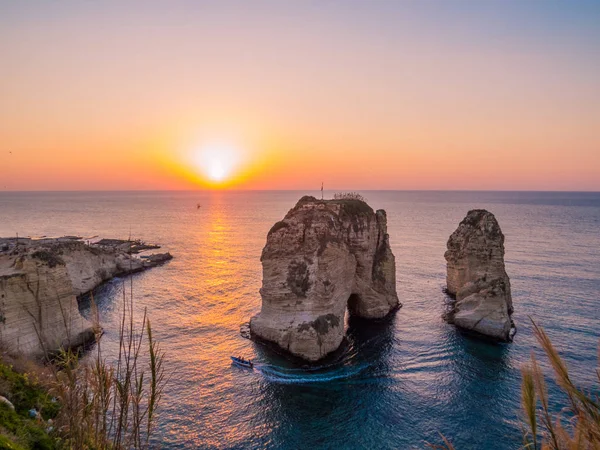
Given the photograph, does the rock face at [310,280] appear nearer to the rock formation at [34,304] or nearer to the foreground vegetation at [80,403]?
the foreground vegetation at [80,403]

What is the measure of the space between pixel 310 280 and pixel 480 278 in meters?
19.6

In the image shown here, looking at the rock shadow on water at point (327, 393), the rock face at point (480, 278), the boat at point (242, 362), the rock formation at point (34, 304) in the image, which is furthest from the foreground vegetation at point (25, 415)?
the rock face at point (480, 278)

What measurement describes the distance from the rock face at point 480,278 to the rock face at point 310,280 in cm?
867

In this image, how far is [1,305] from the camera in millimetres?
27125

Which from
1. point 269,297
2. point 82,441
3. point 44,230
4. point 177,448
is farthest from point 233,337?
point 44,230

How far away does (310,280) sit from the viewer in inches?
1298

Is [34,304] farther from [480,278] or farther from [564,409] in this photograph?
[480,278]

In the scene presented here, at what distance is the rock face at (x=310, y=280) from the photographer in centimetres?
3161

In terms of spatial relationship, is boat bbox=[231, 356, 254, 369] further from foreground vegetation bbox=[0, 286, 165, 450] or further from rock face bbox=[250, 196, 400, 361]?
foreground vegetation bbox=[0, 286, 165, 450]

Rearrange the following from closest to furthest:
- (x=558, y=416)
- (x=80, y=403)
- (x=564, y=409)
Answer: (x=558, y=416) < (x=564, y=409) < (x=80, y=403)

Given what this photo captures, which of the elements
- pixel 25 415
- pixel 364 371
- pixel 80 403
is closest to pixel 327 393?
pixel 364 371

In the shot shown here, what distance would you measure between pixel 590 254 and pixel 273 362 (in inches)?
2745

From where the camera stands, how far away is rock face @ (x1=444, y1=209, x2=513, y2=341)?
3581cm

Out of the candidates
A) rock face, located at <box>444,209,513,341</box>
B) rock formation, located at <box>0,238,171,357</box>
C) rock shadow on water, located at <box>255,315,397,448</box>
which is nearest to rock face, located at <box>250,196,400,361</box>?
rock shadow on water, located at <box>255,315,397,448</box>
